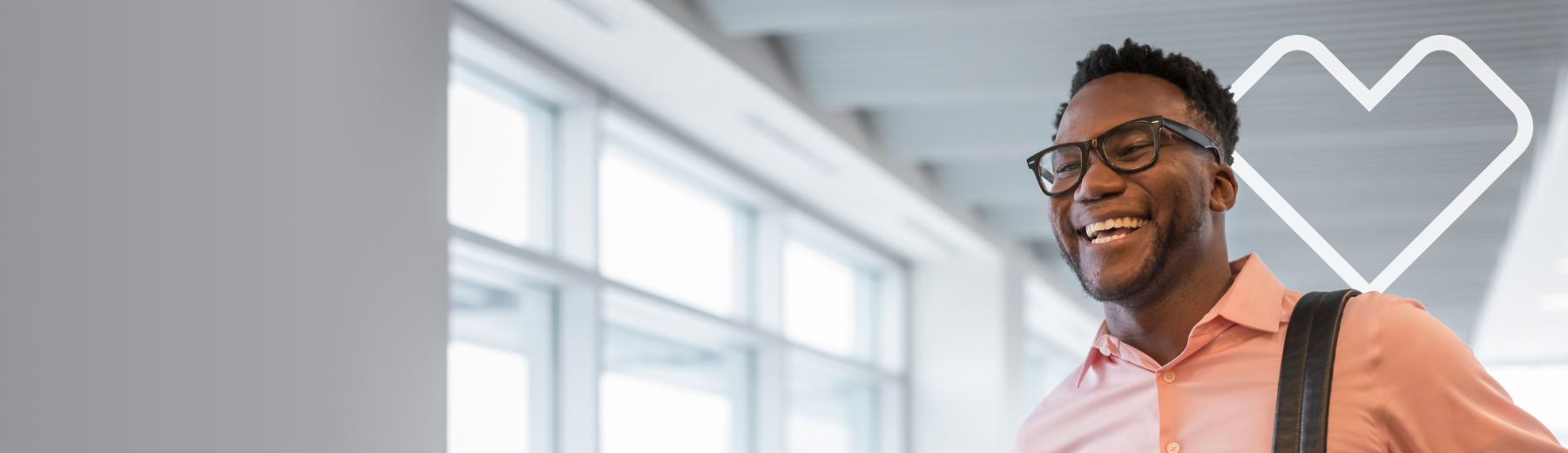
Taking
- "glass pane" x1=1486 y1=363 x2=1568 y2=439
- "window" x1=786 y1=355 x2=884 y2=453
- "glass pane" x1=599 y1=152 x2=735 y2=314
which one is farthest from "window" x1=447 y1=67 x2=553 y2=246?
"glass pane" x1=1486 y1=363 x2=1568 y2=439

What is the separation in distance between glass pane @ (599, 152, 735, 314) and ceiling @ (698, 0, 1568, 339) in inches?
35.0

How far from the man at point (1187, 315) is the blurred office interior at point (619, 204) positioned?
174cm

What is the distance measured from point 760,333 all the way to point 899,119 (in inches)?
52.9

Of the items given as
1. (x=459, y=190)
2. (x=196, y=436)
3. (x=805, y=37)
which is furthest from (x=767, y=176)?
(x=196, y=436)

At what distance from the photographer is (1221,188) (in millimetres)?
1505

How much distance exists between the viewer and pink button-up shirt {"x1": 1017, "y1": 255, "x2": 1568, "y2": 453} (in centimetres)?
127

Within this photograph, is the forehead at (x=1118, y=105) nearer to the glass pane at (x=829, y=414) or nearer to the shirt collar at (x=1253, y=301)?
the shirt collar at (x=1253, y=301)

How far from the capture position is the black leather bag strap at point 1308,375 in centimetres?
130

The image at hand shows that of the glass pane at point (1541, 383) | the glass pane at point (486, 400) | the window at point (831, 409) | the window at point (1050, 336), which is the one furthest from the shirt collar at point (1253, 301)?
the glass pane at point (1541, 383)

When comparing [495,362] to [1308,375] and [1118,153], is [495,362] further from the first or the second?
[1308,375]

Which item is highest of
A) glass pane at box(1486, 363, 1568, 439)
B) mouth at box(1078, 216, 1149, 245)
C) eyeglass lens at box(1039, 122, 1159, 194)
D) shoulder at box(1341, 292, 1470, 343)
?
glass pane at box(1486, 363, 1568, 439)

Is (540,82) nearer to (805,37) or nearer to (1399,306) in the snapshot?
(805,37)

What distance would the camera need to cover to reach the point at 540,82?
16.6 ft

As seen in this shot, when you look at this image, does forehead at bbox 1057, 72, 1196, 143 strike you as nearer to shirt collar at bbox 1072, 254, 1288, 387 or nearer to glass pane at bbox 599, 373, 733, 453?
shirt collar at bbox 1072, 254, 1288, 387
